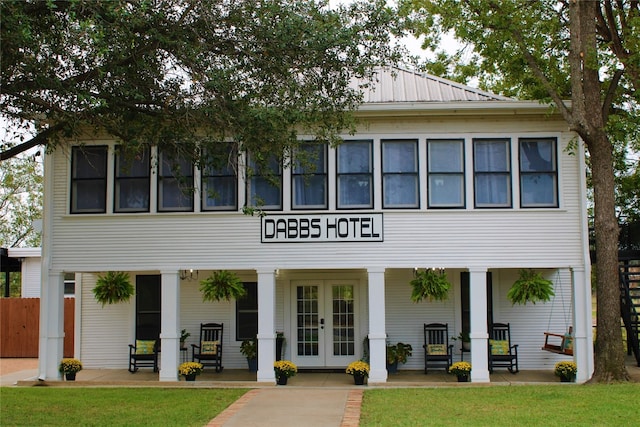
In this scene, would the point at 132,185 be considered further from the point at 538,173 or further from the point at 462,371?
the point at 538,173

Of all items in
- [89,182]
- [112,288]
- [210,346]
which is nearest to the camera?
[89,182]

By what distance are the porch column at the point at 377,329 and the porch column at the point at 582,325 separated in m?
4.00

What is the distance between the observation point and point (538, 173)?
52.1 feet

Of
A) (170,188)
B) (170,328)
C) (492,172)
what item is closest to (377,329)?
(492,172)

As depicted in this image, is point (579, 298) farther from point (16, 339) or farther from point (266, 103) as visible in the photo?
point (16, 339)

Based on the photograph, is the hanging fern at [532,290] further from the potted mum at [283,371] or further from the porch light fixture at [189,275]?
the porch light fixture at [189,275]

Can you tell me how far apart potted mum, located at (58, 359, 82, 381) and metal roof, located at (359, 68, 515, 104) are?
27.7 feet

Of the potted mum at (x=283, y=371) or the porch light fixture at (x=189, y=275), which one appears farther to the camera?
the porch light fixture at (x=189, y=275)

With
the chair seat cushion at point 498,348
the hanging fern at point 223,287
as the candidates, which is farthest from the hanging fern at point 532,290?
the hanging fern at point 223,287

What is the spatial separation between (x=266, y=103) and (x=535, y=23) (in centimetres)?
802

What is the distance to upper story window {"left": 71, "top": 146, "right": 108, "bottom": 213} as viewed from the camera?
1642cm

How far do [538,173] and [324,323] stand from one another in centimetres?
606

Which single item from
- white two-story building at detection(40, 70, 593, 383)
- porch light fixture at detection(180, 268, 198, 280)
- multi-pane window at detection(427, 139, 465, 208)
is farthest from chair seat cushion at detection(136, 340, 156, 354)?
multi-pane window at detection(427, 139, 465, 208)

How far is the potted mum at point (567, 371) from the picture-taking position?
1538cm
